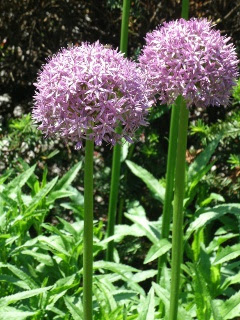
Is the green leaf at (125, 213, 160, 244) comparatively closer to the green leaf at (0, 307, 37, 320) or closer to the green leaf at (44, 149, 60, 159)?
the green leaf at (44, 149, 60, 159)

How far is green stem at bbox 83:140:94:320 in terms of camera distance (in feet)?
7.75

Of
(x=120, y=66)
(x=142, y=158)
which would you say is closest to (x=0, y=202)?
(x=142, y=158)

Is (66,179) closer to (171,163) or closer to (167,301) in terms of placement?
(171,163)

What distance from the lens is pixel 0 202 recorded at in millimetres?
3787

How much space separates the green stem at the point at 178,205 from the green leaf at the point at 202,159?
1266 mm

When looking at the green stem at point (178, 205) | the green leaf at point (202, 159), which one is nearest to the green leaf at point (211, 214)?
the green leaf at point (202, 159)

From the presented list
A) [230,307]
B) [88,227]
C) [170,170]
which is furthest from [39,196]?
[88,227]

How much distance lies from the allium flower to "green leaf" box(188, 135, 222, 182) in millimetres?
1497

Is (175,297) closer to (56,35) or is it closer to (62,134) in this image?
(62,134)

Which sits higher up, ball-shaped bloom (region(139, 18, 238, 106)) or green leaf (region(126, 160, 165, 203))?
ball-shaped bloom (region(139, 18, 238, 106))

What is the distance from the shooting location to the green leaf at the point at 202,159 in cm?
387

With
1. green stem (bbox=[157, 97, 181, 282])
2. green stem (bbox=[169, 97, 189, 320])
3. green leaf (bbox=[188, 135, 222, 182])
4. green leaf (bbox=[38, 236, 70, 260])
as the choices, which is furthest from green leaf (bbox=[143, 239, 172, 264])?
green stem (bbox=[169, 97, 189, 320])

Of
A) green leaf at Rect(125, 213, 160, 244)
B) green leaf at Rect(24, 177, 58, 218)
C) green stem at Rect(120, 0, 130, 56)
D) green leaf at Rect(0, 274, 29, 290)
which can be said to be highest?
green stem at Rect(120, 0, 130, 56)

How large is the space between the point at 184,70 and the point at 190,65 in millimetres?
36
